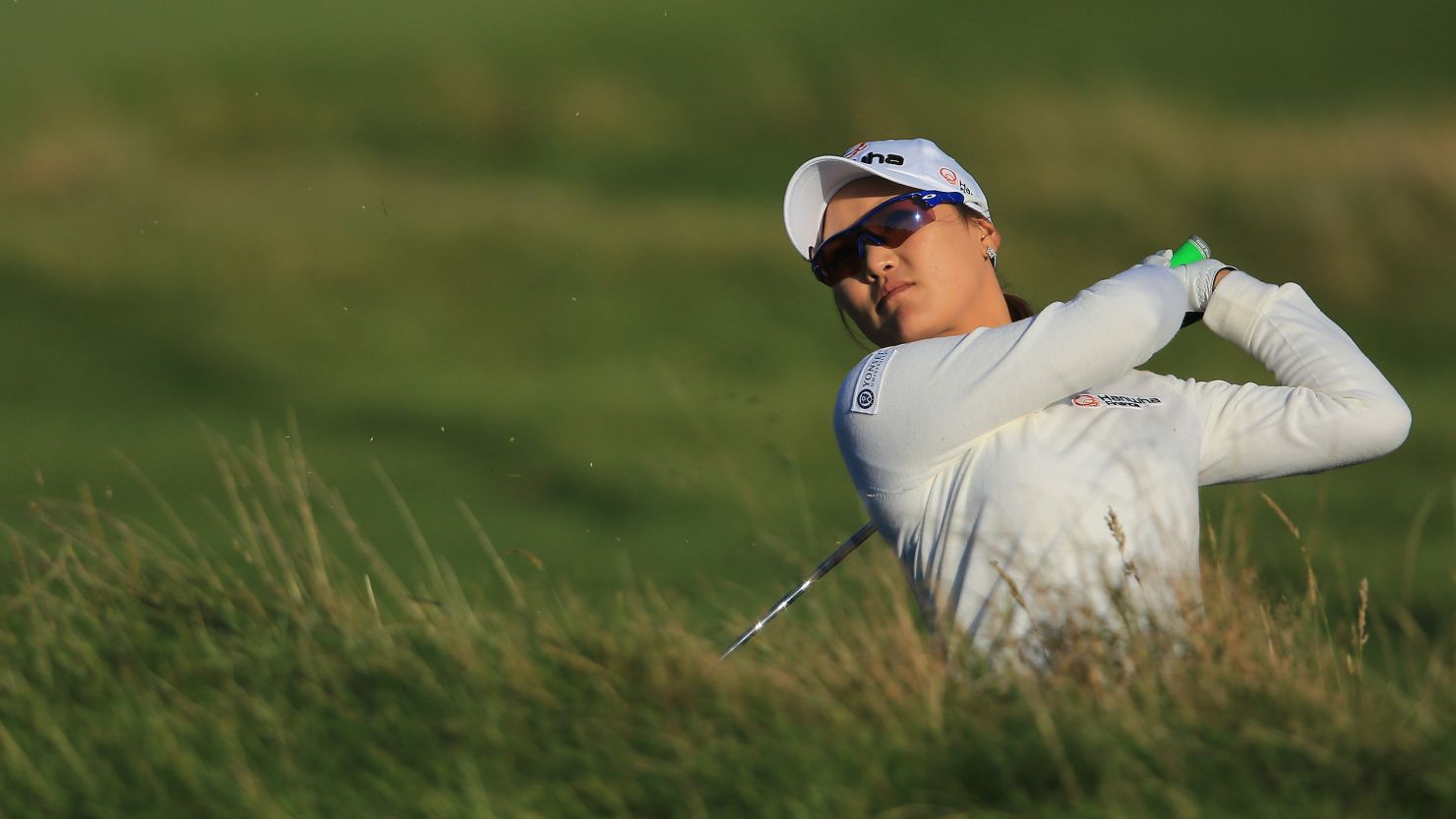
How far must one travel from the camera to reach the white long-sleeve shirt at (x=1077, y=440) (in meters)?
3.76

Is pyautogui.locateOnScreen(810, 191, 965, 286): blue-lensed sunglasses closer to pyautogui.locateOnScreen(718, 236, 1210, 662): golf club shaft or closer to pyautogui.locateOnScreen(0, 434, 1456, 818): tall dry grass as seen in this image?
pyautogui.locateOnScreen(718, 236, 1210, 662): golf club shaft

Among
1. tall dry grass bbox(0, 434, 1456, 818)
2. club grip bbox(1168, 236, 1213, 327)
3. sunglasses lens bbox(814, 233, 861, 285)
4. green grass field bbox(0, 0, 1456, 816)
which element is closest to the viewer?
tall dry grass bbox(0, 434, 1456, 818)

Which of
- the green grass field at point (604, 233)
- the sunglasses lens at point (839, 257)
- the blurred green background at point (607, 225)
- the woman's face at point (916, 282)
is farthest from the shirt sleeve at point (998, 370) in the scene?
the blurred green background at point (607, 225)

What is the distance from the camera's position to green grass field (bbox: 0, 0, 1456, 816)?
594 inches

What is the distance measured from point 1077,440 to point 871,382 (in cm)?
41

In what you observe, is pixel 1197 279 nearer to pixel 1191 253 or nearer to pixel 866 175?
pixel 1191 253

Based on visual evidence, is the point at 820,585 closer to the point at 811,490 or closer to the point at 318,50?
the point at 811,490

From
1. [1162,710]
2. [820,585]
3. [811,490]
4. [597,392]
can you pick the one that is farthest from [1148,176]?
[1162,710]

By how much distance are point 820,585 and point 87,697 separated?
1.77 metres

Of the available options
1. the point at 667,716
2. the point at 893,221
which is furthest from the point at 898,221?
the point at 667,716

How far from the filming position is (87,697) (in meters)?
3.73

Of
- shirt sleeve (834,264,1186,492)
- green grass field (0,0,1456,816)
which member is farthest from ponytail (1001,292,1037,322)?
green grass field (0,0,1456,816)

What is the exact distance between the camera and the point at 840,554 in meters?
4.30

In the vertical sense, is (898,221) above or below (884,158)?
below
